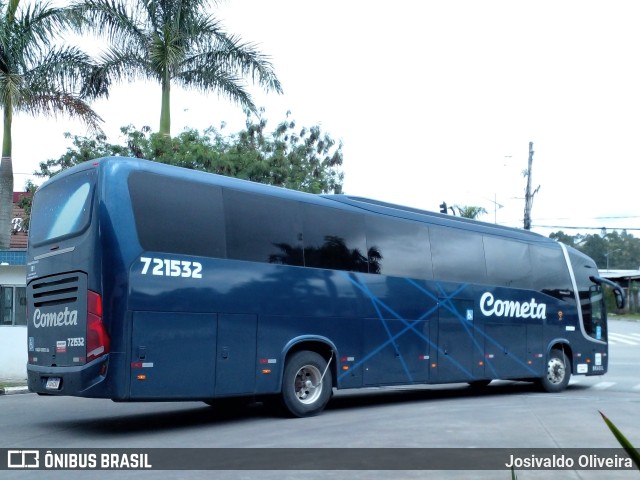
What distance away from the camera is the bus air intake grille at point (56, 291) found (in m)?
11.1

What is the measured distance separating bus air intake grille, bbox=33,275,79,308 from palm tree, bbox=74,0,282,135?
14171 mm

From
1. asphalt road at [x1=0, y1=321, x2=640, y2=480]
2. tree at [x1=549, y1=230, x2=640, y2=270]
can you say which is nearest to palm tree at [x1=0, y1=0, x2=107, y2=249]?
asphalt road at [x1=0, y1=321, x2=640, y2=480]

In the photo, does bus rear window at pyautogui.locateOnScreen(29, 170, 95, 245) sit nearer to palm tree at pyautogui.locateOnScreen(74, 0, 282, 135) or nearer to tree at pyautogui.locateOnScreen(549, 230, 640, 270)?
palm tree at pyautogui.locateOnScreen(74, 0, 282, 135)

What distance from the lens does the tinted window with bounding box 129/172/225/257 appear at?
11.0 m

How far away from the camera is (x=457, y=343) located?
16.1 metres

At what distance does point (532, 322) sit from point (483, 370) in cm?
200

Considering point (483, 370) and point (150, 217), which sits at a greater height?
point (150, 217)

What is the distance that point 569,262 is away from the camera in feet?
63.3

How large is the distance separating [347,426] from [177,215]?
3.77m

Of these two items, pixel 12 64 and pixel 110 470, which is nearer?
pixel 110 470

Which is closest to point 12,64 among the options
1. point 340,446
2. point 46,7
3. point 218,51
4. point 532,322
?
point 46,7

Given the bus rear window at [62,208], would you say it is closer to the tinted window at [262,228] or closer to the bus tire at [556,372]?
the tinted window at [262,228]

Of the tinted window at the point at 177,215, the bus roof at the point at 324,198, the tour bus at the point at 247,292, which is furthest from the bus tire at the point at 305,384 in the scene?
the bus roof at the point at 324,198

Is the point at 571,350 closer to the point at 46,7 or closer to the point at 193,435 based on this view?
the point at 193,435
